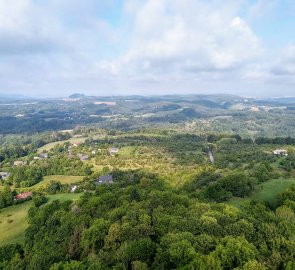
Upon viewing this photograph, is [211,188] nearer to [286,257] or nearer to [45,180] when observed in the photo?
[286,257]

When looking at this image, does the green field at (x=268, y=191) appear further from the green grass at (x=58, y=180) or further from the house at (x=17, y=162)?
the house at (x=17, y=162)

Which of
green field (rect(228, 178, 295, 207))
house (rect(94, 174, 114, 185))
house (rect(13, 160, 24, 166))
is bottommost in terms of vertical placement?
house (rect(13, 160, 24, 166))

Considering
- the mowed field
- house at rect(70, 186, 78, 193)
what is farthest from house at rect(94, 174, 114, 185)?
the mowed field

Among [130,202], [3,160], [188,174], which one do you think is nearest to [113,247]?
[130,202]

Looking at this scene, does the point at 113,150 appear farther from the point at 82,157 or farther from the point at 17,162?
the point at 17,162

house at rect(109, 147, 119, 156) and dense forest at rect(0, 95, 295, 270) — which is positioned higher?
dense forest at rect(0, 95, 295, 270)

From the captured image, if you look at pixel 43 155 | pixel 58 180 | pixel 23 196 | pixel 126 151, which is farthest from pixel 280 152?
pixel 43 155

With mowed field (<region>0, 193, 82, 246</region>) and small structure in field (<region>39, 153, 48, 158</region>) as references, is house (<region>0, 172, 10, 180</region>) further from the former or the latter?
mowed field (<region>0, 193, 82, 246</region>)
